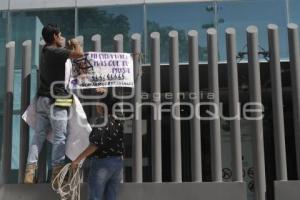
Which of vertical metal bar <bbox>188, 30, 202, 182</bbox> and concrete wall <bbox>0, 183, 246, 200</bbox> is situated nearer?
concrete wall <bbox>0, 183, 246, 200</bbox>

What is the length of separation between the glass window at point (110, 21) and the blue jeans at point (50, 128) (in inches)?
383

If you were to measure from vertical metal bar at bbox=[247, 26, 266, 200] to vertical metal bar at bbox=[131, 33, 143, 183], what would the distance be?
1352 millimetres

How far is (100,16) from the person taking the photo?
16766mm

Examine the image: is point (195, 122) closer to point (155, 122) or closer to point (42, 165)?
point (155, 122)

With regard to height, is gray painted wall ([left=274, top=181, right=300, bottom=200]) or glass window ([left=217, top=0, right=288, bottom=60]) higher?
glass window ([left=217, top=0, right=288, bottom=60])

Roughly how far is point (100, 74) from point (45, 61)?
0.66 meters

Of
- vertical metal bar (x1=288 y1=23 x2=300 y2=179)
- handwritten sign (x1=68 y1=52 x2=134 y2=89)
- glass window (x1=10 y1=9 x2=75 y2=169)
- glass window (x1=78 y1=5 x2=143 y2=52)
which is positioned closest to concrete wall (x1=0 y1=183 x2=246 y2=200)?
vertical metal bar (x1=288 y1=23 x2=300 y2=179)

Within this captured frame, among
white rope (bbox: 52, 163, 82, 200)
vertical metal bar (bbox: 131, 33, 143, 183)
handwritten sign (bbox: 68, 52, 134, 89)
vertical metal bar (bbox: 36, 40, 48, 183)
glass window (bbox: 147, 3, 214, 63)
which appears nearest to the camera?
white rope (bbox: 52, 163, 82, 200)

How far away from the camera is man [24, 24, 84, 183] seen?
6332 millimetres

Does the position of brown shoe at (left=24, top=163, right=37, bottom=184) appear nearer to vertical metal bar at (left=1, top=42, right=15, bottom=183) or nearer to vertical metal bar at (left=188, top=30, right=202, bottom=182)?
vertical metal bar at (left=1, top=42, right=15, bottom=183)

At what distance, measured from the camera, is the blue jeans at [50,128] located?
20.8ft

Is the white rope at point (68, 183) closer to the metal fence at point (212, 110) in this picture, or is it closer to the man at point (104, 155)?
the man at point (104, 155)

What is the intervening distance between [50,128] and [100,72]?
0.94 m

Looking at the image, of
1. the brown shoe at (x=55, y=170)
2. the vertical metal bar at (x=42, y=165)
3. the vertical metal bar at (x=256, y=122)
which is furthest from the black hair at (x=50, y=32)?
the vertical metal bar at (x=256, y=122)
